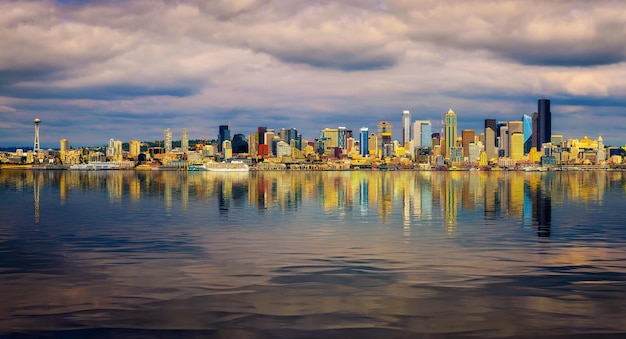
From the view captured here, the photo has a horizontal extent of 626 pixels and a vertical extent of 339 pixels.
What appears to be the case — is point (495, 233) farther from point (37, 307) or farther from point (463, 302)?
point (37, 307)

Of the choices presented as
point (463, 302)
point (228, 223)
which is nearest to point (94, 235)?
point (228, 223)

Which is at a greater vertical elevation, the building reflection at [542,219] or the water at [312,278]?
the water at [312,278]

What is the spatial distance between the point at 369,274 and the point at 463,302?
765cm

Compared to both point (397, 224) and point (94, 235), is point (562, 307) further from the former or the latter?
point (94, 235)

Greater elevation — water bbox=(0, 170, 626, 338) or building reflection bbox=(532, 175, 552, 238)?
water bbox=(0, 170, 626, 338)

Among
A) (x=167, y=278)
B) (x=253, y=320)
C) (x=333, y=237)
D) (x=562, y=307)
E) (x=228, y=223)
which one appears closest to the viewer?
(x=253, y=320)

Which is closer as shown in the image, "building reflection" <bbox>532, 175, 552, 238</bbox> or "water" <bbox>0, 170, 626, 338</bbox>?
→ "water" <bbox>0, 170, 626, 338</bbox>

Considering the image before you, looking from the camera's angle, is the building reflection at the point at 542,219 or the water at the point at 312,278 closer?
the water at the point at 312,278

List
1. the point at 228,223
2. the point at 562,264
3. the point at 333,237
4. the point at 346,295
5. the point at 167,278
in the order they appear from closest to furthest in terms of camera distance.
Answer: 1. the point at 346,295
2. the point at 167,278
3. the point at 562,264
4. the point at 333,237
5. the point at 228,223

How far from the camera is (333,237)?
51.2m

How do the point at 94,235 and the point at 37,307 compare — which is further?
the point at 94,235

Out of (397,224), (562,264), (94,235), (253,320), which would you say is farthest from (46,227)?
(562,264)

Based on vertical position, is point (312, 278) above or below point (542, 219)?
→ above

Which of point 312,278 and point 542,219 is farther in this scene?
point 542,219
